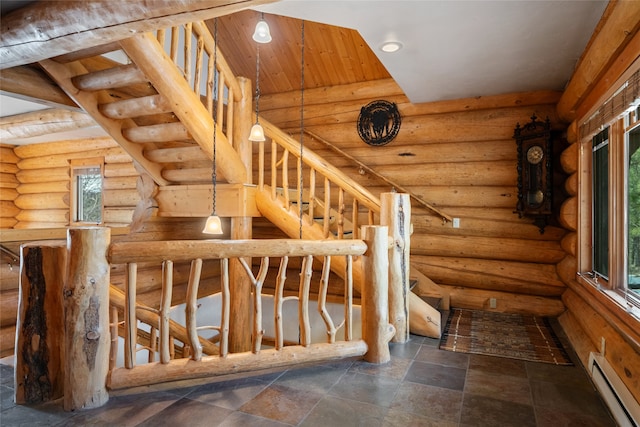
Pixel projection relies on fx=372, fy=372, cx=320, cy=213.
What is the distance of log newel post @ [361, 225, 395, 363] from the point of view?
9.29ft

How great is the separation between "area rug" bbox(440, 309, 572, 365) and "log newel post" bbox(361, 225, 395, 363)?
Result: 74cm

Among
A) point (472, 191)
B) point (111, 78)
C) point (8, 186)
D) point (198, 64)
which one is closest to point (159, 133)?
point (111, 78)

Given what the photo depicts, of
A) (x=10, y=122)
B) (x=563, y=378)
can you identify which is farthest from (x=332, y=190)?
(x=10, y=122)

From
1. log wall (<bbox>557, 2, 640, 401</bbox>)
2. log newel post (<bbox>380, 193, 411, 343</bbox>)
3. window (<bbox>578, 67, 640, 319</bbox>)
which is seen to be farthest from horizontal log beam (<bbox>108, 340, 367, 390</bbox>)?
window (<bbox>578, 67, 640, 319</bbox>)

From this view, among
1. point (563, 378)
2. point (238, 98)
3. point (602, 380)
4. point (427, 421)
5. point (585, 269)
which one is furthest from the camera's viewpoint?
point (238, 98)

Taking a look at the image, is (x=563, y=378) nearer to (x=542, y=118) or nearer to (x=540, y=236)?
(x=540, y=236)

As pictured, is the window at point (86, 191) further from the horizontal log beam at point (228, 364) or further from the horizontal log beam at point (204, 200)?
the horizontal log beam at point (228, 364)

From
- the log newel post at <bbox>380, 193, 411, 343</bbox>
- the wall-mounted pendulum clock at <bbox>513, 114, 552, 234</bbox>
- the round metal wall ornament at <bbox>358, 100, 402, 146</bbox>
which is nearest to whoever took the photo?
the log newel post at <bbox>380, 193, 411, 343</bbox>

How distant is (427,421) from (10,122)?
A: 21.0 feet

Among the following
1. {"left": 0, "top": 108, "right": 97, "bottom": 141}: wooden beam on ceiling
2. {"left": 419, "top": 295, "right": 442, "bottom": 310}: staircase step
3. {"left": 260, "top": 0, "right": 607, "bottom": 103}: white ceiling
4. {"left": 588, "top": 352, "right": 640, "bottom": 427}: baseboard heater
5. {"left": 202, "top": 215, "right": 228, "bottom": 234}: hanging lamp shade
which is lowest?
{"left": 588, "top": 352, "right": 640, "bottom": 427}: baseboard heater

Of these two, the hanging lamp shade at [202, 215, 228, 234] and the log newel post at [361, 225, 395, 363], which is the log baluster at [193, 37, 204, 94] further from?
the log newel post at [361, 225, 395, 363]

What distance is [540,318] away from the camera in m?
4.19

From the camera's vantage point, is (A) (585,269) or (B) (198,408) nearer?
(B) (198,408)

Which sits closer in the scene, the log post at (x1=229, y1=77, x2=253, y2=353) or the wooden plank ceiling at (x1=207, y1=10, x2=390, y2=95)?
the log post at (x1=229, y1=77, x2=253, y2=353)
